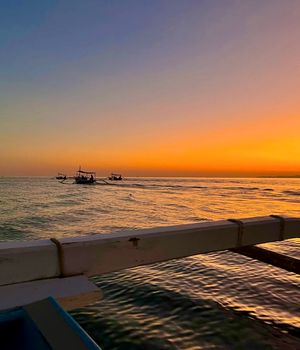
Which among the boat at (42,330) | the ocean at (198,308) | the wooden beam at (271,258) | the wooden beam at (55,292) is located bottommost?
the ocean at (198,308)

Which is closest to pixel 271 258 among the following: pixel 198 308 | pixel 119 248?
pixel 198 308

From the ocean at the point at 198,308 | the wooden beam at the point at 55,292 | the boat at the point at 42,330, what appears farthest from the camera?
the ocean at the point at 198,308

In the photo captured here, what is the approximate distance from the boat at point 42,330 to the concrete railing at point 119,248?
877 mm

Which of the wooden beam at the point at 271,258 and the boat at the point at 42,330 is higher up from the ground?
the boat at the point at 42,330

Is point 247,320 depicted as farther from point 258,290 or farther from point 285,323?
point 258,290

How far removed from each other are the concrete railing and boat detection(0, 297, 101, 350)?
34.5 inches

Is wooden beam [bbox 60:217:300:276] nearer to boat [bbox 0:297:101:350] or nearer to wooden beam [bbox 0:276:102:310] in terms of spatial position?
wooden beam [bbox 0:276:102:310]

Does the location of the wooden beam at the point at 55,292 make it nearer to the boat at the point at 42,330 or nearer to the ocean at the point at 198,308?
the boat at the point at 42,330

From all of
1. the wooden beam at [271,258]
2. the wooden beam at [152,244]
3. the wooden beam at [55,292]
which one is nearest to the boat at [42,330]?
the wooden beam at [55,292]

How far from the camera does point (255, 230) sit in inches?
189

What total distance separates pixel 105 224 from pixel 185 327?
15874 mm

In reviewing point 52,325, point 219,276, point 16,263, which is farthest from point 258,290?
point 52,325

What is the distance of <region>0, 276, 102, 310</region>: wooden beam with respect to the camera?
2.58 meters

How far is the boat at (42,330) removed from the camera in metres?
1.63
